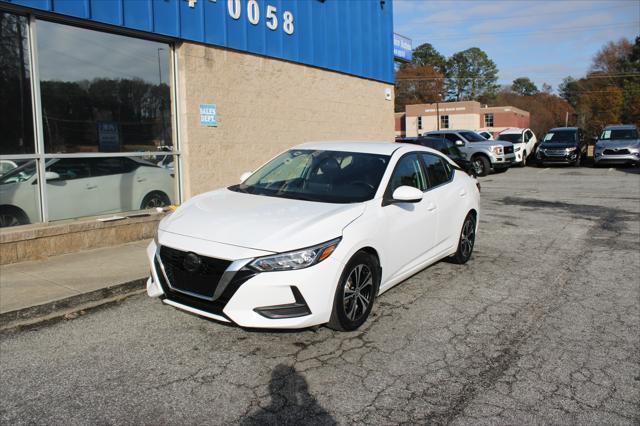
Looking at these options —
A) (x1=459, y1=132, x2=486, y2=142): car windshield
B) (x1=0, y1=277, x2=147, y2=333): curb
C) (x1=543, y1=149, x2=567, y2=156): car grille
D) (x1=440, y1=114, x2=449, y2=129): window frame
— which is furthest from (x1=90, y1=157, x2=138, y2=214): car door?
(x1=440, y1=114, x2=449, y2=129): window frame

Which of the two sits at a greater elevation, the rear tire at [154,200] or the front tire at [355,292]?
the rear tire at [154,200]

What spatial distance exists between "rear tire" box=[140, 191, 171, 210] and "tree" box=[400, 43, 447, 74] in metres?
114

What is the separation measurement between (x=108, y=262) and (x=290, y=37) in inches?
271

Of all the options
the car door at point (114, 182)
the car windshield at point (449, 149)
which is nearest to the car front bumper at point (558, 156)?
the car windshield at point (449, 149)

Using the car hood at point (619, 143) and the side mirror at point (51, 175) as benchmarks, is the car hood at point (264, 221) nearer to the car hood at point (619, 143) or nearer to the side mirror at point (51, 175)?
the side mirror at point (51, 175)

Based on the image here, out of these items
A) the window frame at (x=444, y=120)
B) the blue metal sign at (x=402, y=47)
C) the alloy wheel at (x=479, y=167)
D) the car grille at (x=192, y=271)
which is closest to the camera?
the car grille at (x=192, y=271)

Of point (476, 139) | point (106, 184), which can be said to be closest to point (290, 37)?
point (106, 184)

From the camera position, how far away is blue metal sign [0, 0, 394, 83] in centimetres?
812

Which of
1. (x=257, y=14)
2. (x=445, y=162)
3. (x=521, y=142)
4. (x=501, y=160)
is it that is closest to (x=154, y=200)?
(x=257, y=14)

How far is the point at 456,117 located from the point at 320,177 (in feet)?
255

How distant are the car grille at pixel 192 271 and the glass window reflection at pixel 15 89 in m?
4.16

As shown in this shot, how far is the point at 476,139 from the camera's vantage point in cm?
2236

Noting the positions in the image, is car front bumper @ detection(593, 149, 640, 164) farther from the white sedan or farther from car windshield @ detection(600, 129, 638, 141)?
the white sedan

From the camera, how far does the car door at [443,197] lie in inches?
233
